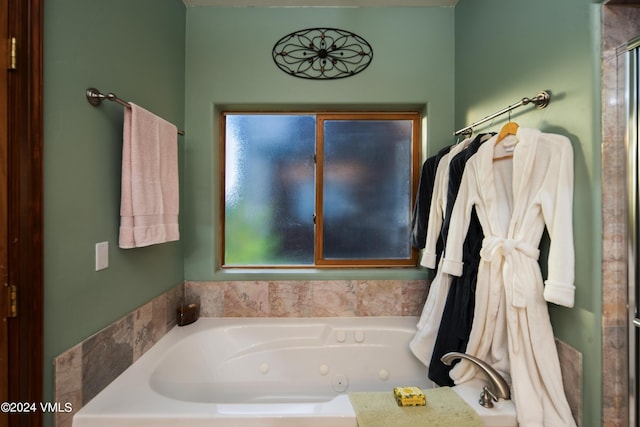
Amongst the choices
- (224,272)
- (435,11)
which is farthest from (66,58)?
(435,11)

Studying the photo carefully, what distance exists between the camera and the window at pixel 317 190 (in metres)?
2.15

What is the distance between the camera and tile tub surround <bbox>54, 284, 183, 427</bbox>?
1062 mm

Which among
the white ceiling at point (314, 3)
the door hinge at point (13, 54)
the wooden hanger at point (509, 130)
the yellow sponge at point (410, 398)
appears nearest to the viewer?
the door hinge at point (13, 54)

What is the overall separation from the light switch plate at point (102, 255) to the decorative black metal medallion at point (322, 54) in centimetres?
150

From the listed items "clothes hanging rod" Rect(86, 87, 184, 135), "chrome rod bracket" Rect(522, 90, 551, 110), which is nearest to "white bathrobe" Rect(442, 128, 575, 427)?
"chrome rod bracket" Rect(522, 90, 551, 110)

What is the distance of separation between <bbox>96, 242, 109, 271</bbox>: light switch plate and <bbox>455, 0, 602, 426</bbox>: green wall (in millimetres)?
1862

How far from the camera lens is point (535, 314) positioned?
1.15 meters

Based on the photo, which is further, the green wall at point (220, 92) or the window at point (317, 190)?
the window at point (317, 190)

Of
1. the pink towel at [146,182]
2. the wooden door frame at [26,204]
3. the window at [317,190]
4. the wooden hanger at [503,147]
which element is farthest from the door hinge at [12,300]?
the wooden hanger at [503,147]

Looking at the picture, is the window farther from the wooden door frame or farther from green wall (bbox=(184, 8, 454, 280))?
the wooden door frame

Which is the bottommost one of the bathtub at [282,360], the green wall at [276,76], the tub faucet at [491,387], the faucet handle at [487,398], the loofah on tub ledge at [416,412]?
the bathtub at [282,360]

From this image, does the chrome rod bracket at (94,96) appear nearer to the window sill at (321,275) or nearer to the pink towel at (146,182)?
the pink towel at (146,182)

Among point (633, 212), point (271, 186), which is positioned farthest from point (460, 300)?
point (271, 186)

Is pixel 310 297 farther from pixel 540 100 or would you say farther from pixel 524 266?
pixel 540 100
